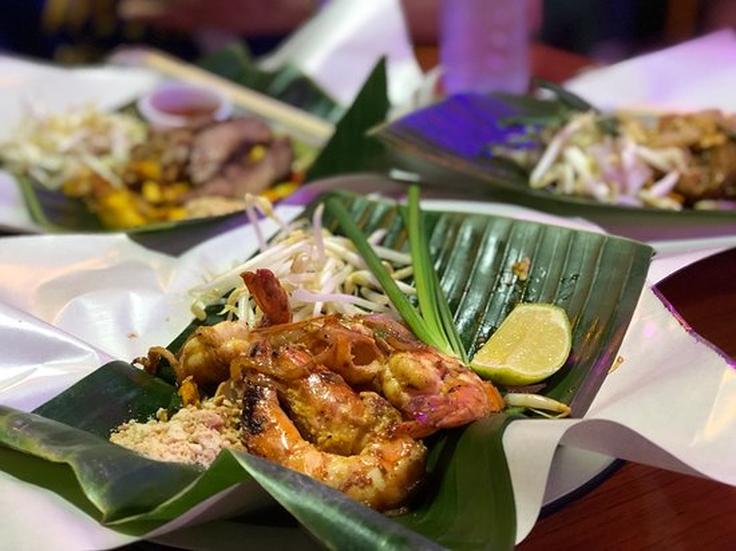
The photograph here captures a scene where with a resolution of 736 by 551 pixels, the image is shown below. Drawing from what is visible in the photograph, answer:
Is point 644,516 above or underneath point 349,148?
underneath

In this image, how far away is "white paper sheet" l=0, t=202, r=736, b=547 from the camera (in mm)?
1648

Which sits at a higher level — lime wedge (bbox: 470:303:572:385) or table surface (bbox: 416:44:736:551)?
lime wedge (bbox: 470:303:572:385)

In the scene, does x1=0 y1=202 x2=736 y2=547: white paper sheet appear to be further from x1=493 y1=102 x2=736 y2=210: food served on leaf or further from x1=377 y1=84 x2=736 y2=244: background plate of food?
x1=493 y1=102 x2=736 y2=210: food served on leaf

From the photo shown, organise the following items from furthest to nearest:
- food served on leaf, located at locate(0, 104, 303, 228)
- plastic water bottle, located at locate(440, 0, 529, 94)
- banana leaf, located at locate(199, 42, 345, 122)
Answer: banana leaf, located at locate(199, 42, 345, 122)
plastic water bottle, located at locate(440, 0, 529, 94)
food served on leaf, located at locate(0, 104, 303, 228)

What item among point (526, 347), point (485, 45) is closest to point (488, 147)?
point (485, 45)

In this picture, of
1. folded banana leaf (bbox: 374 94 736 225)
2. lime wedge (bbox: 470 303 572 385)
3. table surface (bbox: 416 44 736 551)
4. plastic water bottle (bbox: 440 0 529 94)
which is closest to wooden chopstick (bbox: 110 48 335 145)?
folded banana leaf (bbox: 374 94 736 225)

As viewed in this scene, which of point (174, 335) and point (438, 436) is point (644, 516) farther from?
point (174, 335)

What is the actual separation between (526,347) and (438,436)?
1.17 feet

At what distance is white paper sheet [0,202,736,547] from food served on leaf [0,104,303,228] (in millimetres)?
779

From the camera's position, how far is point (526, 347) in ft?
7.02

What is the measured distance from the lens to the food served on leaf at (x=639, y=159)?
10.7 ft

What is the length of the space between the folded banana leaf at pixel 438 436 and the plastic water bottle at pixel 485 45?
66.0 inches

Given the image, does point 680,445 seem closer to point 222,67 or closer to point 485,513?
point 485,513

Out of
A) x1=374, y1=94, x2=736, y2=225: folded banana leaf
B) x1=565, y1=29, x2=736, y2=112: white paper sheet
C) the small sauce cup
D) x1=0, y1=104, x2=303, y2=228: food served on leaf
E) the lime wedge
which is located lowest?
x1=0, y1=104, x2=303, y2=228: food served on leaf
